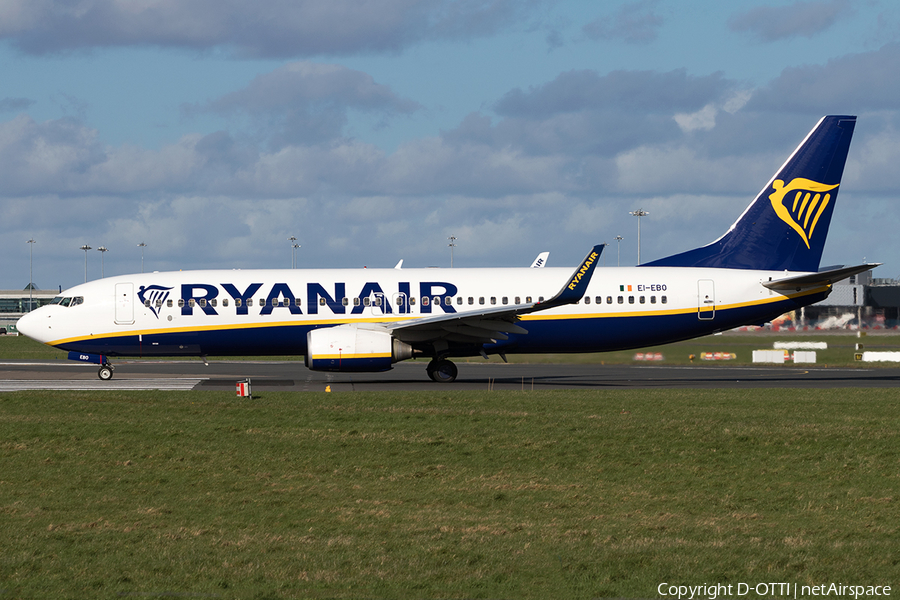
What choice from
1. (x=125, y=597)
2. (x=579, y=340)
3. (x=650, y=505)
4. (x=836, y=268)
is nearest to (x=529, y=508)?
(x=650, y=505)

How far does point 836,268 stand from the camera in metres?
31.8

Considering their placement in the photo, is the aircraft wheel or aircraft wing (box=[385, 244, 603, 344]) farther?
the aircraft wheel

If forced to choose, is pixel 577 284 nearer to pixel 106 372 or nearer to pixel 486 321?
pixel 486 321

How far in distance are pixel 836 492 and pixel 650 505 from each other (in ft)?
9.51

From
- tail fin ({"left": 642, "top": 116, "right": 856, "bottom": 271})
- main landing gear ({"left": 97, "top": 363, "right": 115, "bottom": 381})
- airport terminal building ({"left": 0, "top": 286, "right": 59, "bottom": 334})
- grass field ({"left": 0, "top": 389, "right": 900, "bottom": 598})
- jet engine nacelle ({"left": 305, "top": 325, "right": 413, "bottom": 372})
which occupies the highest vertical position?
airport terminal building ({"left": 0, "top": 286, "right": 59, "bottom": 334})

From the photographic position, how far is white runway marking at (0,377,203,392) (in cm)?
2952

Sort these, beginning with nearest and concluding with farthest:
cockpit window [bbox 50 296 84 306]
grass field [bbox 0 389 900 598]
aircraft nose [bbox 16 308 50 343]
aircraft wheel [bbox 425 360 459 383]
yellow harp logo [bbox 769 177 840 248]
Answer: grass field [bbox 0 389 900 598]
aircraft wheel [bbox 425 360 459 383]
aircraft nose [bbox 16 308 50 343]
cockpit window [bbox 50 296 84 306]
yellow harp logo [bbox 769 177 840 248]

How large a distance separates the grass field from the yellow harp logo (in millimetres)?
14508

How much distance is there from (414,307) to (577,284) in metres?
6.30

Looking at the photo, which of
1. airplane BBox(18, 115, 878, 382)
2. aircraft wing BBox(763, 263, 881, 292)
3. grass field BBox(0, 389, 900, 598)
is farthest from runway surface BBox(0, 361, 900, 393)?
grass field BBox(0, 389, 900, 598)

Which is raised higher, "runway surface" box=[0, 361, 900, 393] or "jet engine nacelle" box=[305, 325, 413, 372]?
"jet engine nacelle" box=[305, 325, 413, 372]

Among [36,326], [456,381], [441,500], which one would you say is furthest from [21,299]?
[441,500]

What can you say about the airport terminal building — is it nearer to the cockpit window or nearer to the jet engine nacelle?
the cockpit window

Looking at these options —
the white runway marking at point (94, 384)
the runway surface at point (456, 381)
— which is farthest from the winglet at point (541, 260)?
the white runway marking at point (94, 384)
